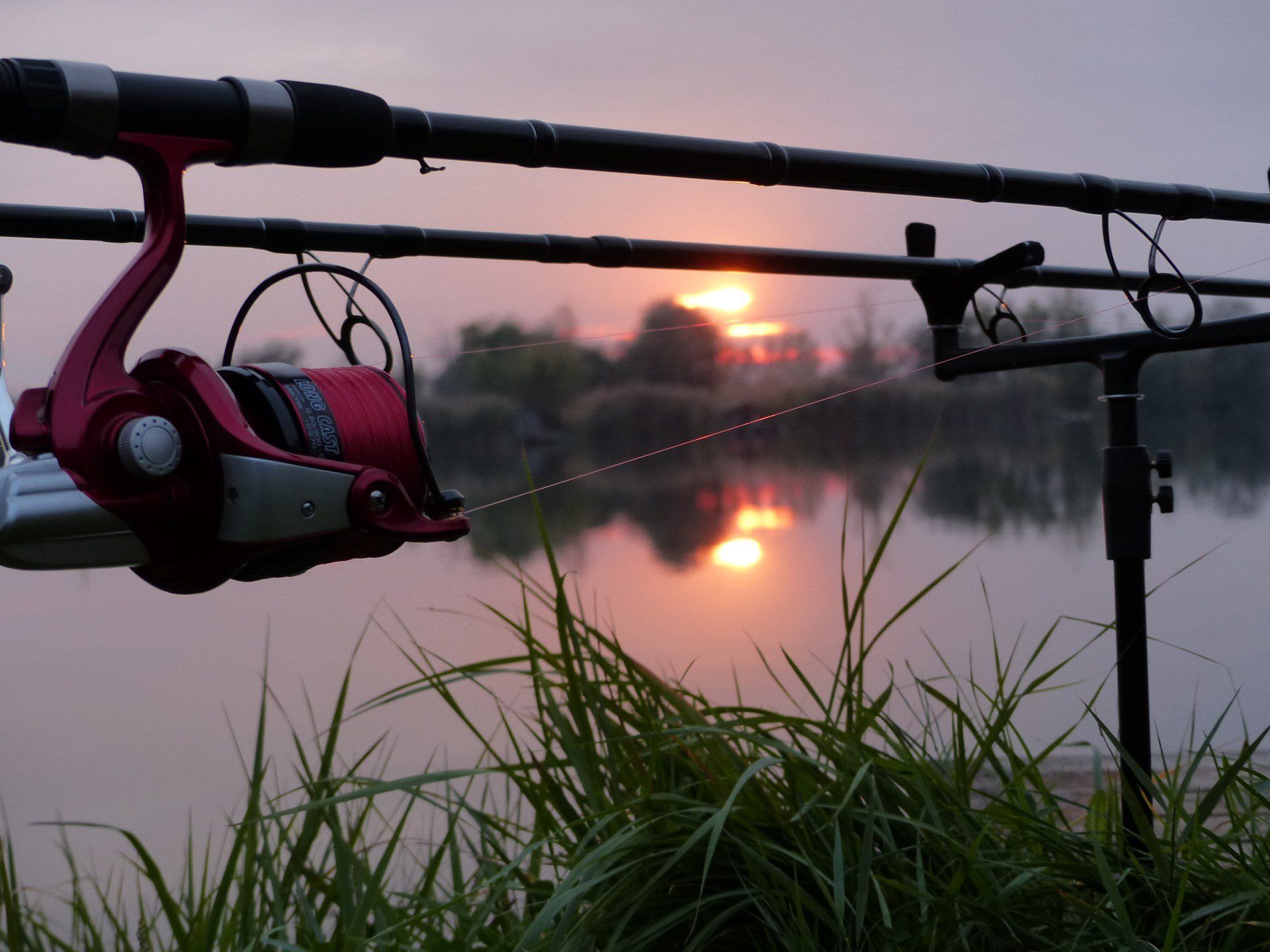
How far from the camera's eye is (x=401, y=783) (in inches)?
41.3

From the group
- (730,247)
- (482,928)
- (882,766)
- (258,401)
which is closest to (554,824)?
(482,928)

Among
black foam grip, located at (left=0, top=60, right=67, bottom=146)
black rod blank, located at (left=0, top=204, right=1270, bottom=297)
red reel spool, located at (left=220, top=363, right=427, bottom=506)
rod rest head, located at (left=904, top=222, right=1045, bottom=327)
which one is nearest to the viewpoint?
black foam grip, located at (left=0, top=60, right=67, bottom=146)

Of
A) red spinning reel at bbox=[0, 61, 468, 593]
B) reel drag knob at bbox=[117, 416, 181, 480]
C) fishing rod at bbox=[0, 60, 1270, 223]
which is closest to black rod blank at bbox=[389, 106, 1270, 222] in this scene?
fishing rod at bbox=[0, 60, 1270, 223]

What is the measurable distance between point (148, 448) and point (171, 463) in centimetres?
2

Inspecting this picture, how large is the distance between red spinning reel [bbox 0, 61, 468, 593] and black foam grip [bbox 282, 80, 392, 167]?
0.12 ft

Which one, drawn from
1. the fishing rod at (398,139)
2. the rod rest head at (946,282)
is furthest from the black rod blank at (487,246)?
the fishing rod at (398,139)

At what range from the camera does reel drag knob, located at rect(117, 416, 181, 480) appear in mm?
677

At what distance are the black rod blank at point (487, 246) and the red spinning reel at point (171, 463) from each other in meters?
0.40

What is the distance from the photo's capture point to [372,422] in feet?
2.70

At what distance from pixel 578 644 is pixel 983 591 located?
460 millimetres

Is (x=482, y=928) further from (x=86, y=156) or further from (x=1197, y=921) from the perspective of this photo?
(x=86, y=156)

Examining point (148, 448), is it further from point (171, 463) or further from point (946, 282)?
point (946, 282)

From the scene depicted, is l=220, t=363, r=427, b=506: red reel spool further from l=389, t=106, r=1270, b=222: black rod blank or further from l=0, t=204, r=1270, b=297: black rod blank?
l=0, t=204, r=1270, b=297: black rod blank

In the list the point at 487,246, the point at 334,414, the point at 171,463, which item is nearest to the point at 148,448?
→ the point at 171,463
